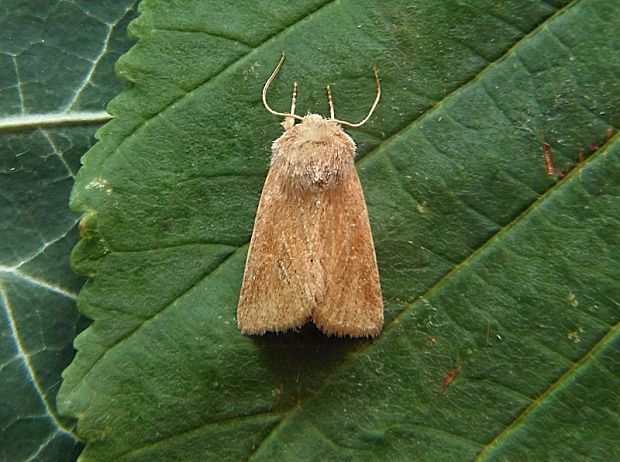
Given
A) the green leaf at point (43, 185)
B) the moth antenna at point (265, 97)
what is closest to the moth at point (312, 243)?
the moth antenna at point (265, 97)

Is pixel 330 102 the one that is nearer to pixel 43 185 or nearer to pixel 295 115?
pixel 295 115

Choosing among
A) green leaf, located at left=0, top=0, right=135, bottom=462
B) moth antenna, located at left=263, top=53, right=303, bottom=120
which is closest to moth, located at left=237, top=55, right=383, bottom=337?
moth antenna, located at left=263, top=53, right=303, bottom=120

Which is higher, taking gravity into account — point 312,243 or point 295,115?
point 295,115

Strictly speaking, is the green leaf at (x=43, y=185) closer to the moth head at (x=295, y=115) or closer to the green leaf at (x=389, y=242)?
the green leaf at (x=389, y=242)

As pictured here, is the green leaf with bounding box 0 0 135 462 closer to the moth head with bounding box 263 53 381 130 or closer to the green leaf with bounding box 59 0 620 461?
the green leaf with bounding box 59 0 620 461

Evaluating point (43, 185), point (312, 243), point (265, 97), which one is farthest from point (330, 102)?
point (43, 185)
